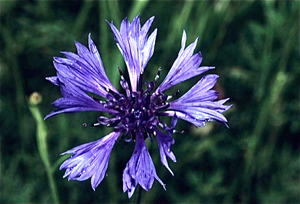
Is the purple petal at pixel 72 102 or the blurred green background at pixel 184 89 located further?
the blurred green background at pixel 184 89

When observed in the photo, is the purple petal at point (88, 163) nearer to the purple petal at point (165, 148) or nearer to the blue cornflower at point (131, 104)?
the blue cornflower at point (131, 104)

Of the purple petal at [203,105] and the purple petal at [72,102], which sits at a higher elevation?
the purple petal at [72,102]

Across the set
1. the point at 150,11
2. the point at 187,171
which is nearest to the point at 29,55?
the point at 150,11

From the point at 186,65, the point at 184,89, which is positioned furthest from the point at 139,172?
the point at 184,89

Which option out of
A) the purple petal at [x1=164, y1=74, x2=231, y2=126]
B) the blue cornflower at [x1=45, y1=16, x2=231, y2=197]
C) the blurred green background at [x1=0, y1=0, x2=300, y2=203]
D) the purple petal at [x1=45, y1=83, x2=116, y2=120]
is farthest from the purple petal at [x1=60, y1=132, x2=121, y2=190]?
the blurred green background at [x1=0, y1=0, x2=300, y2=203]

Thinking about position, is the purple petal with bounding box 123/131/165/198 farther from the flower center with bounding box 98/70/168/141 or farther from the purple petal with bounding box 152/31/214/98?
the purple petal with bounding box 152/31/214/98

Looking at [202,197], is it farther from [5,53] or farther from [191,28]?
[5,53]

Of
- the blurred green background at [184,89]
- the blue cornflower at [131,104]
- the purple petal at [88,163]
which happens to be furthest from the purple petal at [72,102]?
the blurred green background at [184,89]

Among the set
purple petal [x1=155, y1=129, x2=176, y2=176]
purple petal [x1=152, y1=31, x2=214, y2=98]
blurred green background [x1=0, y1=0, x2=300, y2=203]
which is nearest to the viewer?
purple petal [x1=155, y1=129, x2=176, y2=176]
